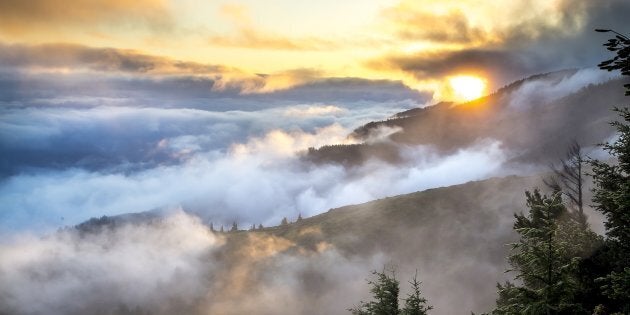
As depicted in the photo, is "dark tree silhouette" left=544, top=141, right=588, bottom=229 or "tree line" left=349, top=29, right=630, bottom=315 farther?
"dark tree silhouette" left=544, top=141, right=588, bottom=229

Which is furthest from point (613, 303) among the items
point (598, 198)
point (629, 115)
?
point (629, 115)

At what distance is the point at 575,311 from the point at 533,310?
240 cm

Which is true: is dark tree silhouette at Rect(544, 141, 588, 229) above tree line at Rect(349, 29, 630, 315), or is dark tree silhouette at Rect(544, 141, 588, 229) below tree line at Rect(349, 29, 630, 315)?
above

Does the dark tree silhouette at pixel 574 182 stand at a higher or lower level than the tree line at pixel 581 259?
higher

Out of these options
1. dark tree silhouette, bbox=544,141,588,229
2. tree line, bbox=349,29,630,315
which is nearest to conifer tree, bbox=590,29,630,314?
tree line, bbox=349,29,630,315

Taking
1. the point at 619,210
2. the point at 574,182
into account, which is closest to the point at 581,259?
the point at 619,210

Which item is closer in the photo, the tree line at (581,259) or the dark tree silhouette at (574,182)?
the tree line at (581,259)

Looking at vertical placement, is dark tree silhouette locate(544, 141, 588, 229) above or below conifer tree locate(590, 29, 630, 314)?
above

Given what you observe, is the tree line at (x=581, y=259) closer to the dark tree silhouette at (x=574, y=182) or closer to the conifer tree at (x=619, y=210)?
the conifer tree at (x=619, y=210)

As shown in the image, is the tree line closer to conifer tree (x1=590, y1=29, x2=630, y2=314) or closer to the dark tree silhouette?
conifer tree (x1=590, y1=29, x2=630, y2=314)

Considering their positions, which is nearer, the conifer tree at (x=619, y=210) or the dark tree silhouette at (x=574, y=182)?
the conifer tree at (x=619, y=210)

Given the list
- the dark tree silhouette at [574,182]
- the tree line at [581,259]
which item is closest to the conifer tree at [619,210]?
the tree line at [581,259]

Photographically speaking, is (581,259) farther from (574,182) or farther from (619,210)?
(574,182)

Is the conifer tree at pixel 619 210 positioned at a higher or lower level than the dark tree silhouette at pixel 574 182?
lower
